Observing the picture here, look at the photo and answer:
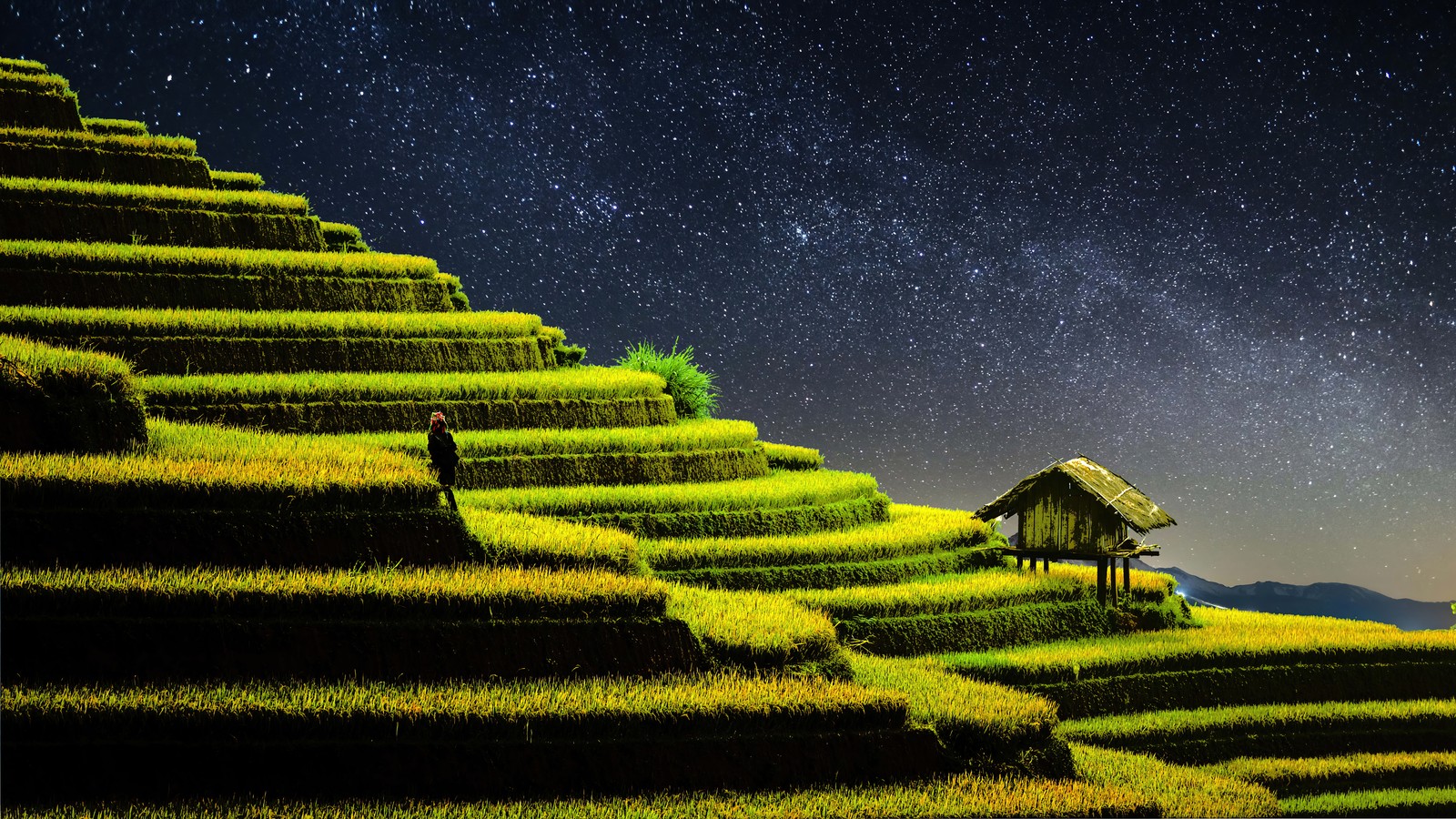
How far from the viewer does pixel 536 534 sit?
12711mm

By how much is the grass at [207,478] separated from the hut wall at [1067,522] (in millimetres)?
12190

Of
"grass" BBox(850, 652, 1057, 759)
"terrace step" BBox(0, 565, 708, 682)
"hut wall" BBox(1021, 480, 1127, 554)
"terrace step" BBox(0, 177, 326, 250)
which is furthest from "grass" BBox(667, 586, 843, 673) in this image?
"terrace step" BBox(0, 177, 326, 250)

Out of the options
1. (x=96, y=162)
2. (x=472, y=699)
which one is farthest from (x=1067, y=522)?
(x=96, y=162)

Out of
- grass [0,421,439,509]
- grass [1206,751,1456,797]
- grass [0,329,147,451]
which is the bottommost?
grass [1206,751,1456,797]

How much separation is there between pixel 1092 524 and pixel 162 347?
1680cm

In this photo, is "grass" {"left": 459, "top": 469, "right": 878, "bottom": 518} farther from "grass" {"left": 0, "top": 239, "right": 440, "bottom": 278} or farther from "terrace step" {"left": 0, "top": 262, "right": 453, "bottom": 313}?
"grass" {"left": 0, "top": 239, "right": 440, "bottom": 278}

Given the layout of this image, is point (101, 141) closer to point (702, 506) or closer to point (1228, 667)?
point (702, 506)

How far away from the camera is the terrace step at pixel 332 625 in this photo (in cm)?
959

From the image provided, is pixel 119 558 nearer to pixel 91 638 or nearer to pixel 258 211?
pixel 91 638

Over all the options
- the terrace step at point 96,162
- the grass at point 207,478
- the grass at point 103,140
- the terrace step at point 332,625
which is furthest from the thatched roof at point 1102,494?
the grass at point 103,140

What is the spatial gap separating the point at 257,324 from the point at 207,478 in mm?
9293

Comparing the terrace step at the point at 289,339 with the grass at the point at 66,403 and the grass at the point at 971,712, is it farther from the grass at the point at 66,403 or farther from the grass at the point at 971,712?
the grass at the point at 971,712

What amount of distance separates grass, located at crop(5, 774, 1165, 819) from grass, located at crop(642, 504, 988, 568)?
244 inches

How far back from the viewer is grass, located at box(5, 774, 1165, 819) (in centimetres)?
860
